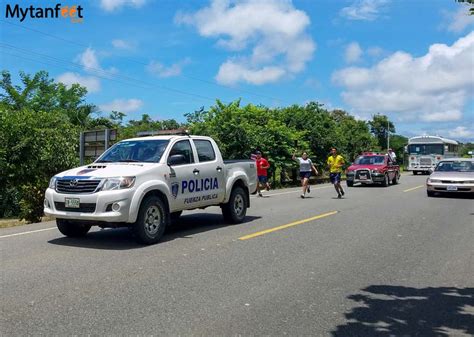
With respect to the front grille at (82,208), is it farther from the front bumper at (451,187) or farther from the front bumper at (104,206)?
the front bumper at (451,187)

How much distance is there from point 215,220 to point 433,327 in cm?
713

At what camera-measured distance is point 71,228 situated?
342 inches

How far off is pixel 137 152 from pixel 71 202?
1.69 m

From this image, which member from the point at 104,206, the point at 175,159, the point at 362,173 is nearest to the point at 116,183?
the point at 104,206

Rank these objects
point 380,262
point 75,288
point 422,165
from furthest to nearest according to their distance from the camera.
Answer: point 422,165
point 380,262
point 75,288

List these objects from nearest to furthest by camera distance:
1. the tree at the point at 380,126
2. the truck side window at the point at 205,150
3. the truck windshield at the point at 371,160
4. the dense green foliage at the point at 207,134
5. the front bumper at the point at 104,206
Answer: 1. the front bumper at the point at 104,206
2. the truck side window at the point at 205,150
3. the dense green foliage at the point at 207,134
4. the truck windshield at the point at 371,160
5. the tree at the point at 380,126

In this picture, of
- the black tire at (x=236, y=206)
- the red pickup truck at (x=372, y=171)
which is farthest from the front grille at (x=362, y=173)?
the black tire at (x=236, y=206)

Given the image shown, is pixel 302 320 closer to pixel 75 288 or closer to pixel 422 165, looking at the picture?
→ pixel 75 288

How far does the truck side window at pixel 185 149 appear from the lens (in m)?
9.12

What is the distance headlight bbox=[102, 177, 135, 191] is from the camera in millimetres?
7629

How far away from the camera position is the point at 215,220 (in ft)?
36.8

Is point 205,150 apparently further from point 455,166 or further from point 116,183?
point 455,166

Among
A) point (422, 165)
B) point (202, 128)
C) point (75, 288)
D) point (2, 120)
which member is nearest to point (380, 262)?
point (75, 288)

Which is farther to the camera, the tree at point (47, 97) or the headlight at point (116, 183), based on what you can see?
the tree at point (47, 97)
